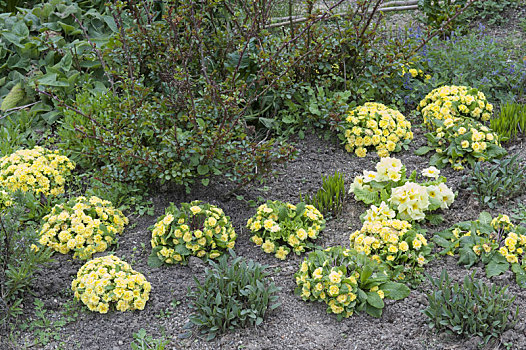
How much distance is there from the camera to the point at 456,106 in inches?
188

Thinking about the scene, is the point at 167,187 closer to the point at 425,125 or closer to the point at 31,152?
the point at 31,152

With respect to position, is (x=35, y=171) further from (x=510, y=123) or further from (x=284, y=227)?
(x=510, y=123)

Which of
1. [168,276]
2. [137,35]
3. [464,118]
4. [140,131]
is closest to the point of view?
[168,276]

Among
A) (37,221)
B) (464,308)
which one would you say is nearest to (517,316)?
(464,308)

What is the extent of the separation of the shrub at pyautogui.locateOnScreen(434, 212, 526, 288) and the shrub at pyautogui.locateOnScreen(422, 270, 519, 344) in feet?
0.90

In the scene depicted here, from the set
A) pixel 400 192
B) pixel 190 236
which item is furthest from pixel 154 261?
pixel 400 192

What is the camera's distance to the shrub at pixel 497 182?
12.8 feet

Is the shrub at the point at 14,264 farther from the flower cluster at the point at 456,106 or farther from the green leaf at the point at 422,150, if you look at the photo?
the flower cluster at the point at 456,106

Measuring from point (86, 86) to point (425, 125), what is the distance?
3127 millimetres

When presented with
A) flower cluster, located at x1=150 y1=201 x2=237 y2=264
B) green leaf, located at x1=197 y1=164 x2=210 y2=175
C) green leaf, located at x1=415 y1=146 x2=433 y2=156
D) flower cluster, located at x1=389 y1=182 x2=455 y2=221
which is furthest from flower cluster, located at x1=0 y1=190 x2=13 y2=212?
green leaf, located at x1=415 y1=146 x2=433 y2=156

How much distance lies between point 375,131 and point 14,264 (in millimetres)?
2914

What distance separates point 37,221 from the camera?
4105 mm

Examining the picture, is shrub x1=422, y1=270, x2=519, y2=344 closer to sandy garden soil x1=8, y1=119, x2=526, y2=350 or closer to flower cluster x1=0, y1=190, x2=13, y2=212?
sandy garden soil x1=8, y1=119, x2=526, y2=350

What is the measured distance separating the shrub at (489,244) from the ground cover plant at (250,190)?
13mm
